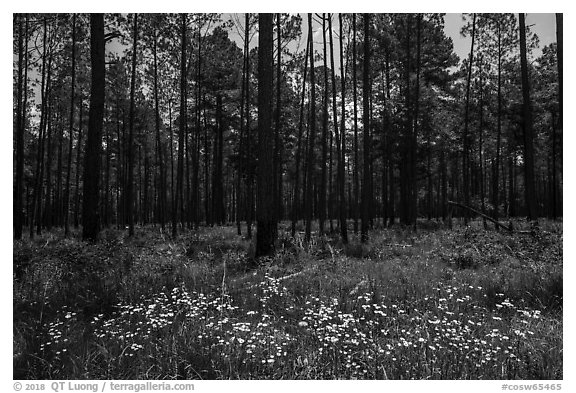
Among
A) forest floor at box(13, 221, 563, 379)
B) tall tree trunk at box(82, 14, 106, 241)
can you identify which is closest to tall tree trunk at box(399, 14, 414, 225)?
forest floor at box(13, 221, 563, 379)

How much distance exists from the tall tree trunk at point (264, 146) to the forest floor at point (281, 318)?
71cm

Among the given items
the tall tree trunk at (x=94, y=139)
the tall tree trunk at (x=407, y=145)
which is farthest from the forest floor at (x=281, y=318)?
the tall tree trunk at (x=407, y=145)

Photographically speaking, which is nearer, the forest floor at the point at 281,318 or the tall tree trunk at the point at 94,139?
the forest floor at the point at 281,318

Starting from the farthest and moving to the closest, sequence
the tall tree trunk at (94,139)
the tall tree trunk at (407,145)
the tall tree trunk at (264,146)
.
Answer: the tall tree trunk at (407,145) → the tall tree trunk at (94,139) → the tall tree trunk at (264,146)

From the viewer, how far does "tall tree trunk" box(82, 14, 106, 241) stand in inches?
344

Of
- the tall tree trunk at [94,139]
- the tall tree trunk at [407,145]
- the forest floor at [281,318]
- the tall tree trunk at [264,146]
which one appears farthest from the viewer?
the tall tree trunk at [407,145]

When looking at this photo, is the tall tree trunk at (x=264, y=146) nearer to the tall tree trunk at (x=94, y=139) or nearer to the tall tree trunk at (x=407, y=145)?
the tall tree trunk at (x=94, y=139)

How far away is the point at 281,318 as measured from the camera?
157 inches

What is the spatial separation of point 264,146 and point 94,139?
5.03 metres

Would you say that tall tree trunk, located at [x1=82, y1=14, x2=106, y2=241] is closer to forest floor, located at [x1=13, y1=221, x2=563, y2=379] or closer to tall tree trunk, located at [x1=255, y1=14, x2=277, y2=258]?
forest floor, located at [x1=13, y1=221, x2=563, y2=379]

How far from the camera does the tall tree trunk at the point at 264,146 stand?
730 cm

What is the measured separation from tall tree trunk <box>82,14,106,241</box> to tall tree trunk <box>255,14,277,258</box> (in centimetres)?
472
